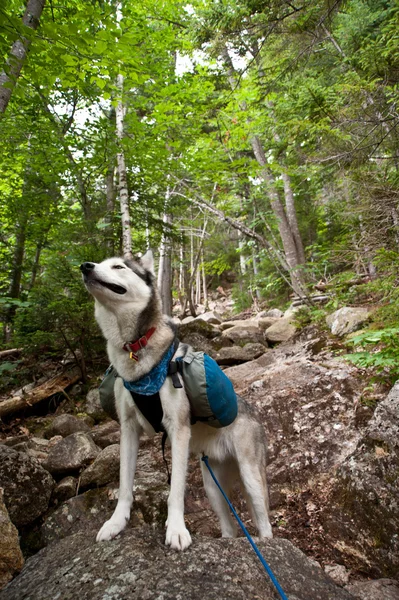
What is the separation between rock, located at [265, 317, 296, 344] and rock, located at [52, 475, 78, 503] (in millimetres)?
7751

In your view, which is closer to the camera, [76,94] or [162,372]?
[162,372]

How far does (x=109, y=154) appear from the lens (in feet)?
30.8

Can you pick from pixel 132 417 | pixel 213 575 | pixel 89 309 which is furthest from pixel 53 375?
pixel 213 575

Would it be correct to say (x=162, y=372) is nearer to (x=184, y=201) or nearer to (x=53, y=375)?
(x=53, y=375)

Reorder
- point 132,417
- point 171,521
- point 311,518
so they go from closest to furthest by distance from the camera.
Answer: point 171,521
point 132,417
point 311,518

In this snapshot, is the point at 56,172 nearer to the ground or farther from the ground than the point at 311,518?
farther from the ground

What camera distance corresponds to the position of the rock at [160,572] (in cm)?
162

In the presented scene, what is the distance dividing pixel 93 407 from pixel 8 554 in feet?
16.3

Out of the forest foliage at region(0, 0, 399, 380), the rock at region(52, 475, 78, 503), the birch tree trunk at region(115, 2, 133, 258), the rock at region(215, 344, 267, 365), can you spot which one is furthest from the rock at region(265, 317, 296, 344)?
the rock at region(52, 475, 78, 503)

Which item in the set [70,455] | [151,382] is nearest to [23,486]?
[70,455]

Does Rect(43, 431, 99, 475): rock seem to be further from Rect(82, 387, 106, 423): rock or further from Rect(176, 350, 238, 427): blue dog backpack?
Rect(82, 387, 106, 423): rock

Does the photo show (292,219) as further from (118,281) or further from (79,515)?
(79,515)

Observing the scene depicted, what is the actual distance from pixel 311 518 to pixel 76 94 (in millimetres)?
12146

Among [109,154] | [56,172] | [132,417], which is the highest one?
[109,154]
